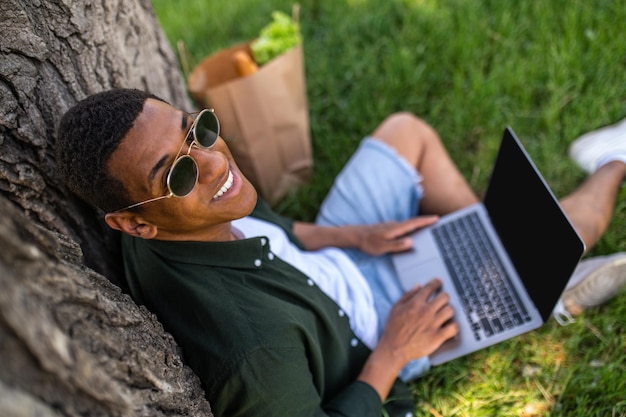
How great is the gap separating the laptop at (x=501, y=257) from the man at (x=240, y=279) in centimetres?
9

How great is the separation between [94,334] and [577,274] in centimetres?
191

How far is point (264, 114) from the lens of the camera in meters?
2.61

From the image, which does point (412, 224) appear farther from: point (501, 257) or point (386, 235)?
point (501, 257)

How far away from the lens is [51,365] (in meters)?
0.85

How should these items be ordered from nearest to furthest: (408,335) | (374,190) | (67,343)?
(67,343)
(408,335)
(374,190)

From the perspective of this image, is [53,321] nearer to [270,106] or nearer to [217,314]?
[217,314]

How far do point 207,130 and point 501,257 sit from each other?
1332mm

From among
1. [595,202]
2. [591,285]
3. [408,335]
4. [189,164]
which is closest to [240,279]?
[189,164]

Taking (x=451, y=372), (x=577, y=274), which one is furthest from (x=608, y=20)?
(x=451, y=372)

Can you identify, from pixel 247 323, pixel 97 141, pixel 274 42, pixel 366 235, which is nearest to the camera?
pixel 97 141

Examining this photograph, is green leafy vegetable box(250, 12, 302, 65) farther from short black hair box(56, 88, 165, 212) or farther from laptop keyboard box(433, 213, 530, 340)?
short black hair box(56, 88, 165, 212)

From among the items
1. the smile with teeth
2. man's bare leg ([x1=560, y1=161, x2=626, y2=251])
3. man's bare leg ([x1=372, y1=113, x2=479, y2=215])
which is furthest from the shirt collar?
man's bare leg ([x1=560, y1=161, x2=626, y2=251])

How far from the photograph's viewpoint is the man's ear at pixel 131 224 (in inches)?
60.1

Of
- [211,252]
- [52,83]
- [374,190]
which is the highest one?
[52,83]
